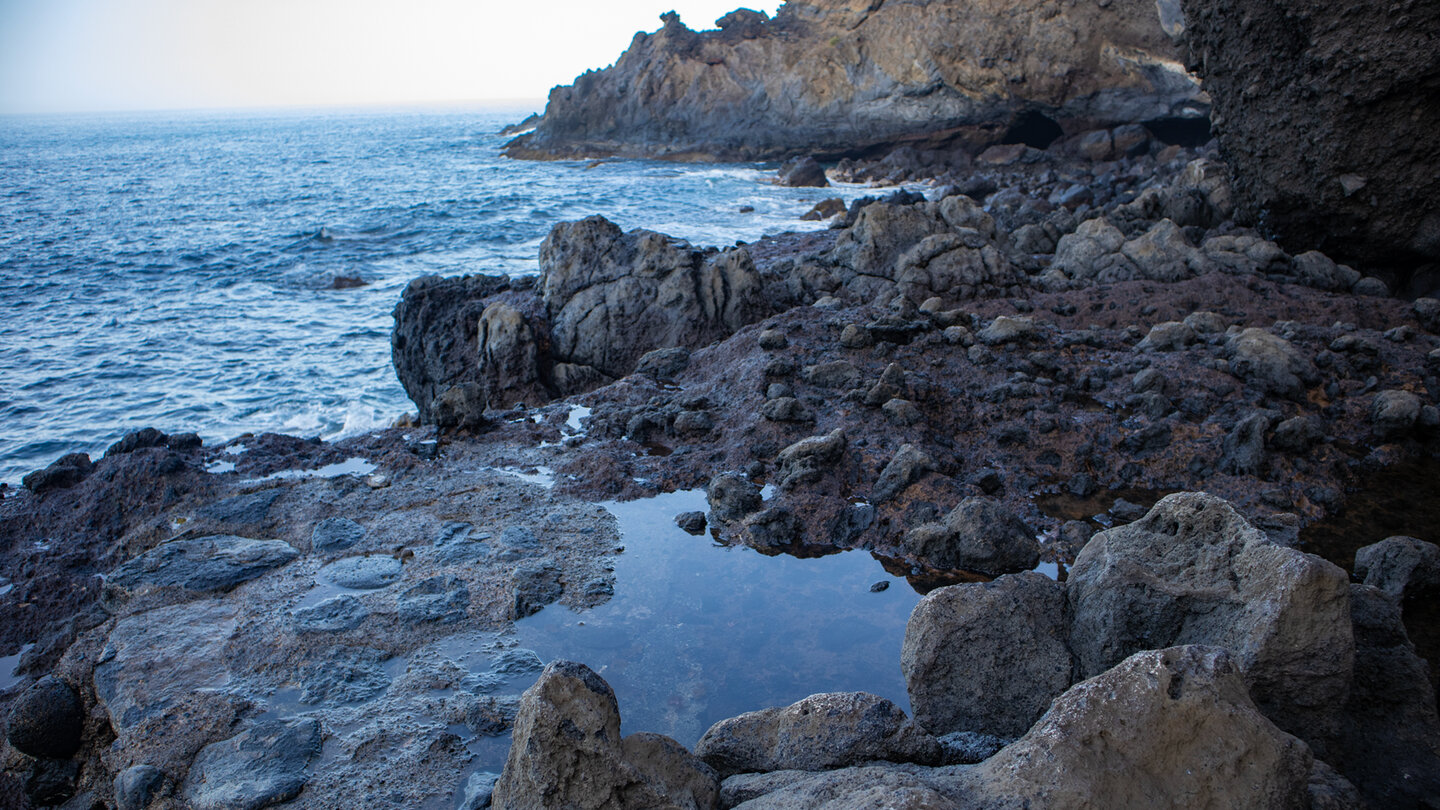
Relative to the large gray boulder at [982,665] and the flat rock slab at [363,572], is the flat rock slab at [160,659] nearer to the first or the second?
the flat rock slab at [363,572]

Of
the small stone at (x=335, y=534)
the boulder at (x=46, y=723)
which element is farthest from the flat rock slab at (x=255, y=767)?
the small stone at (x=335, y=534)

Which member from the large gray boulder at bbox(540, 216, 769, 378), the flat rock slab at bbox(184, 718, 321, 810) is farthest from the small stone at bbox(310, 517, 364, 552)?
the large gray boulder at bbox(540, 216, 769, 378)

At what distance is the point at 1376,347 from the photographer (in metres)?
7.35

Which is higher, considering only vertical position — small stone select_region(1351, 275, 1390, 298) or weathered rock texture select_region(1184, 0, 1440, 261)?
weathered rock texture select_region(1184, 0, 1440, 261)

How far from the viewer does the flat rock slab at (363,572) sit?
5203mm

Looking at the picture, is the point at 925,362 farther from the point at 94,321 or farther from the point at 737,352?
the point at 94,321

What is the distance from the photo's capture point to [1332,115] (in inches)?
384

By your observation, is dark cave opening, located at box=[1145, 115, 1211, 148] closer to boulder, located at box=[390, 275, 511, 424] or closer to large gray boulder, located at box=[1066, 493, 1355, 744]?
boulder, located at box=[390, 275, 511, 424]

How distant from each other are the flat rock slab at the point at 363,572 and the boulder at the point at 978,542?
3.44 metres

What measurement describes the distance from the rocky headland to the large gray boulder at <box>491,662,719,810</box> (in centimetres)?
1

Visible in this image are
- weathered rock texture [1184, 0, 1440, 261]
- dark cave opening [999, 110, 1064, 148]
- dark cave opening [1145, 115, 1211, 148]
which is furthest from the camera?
dark cave opening [999, 110, 1064, 148]

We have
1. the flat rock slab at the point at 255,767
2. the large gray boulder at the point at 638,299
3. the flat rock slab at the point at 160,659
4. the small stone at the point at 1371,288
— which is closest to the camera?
the flat rock slab at the point at 255,767

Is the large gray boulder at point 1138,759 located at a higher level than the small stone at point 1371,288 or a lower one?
lower

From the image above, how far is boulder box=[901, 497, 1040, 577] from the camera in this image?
17.2 ft
